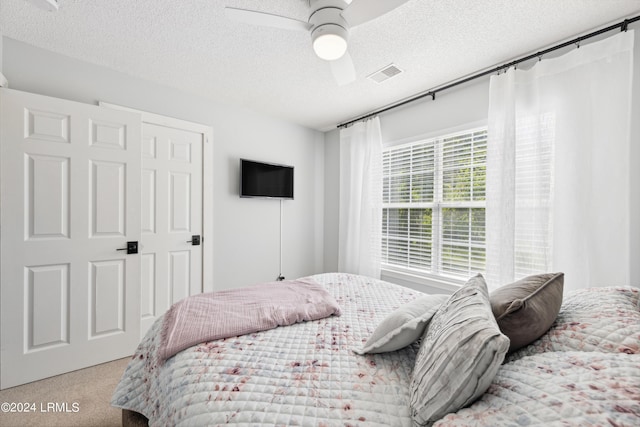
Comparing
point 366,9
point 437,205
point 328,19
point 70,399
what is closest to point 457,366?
point 366,9

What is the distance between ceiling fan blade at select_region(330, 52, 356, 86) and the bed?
5.42 ft

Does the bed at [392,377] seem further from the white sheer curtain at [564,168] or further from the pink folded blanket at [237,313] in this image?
the white sheer curtain at [564,168]

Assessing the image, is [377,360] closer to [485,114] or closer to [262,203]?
[485,114]

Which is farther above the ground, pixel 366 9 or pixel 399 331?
pixel 366 9

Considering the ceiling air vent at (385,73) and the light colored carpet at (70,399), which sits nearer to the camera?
the light colored carpet at (70,399)

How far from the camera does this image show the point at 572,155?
6.18 feet

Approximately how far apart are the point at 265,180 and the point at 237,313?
7.65ft

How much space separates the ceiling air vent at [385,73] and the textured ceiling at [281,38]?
0.20 ft

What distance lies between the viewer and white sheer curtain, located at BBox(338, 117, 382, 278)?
10.9 ft

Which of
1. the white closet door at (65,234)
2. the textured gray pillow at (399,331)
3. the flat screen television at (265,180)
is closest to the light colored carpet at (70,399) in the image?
the white closet door at (65,234)

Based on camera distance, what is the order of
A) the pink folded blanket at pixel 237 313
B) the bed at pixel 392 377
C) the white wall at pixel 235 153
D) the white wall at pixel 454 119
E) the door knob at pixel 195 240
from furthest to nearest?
the door knob at pixel 195 240
the white wall at pixel 235 153
the white wall at pixel 454 119
the pink folded blanket at pixel 237 313
the bed at pixel 392 377

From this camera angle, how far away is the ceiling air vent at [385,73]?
93.1 inches

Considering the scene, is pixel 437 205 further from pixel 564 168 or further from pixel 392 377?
pixel 392 377

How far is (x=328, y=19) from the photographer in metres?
1.50
